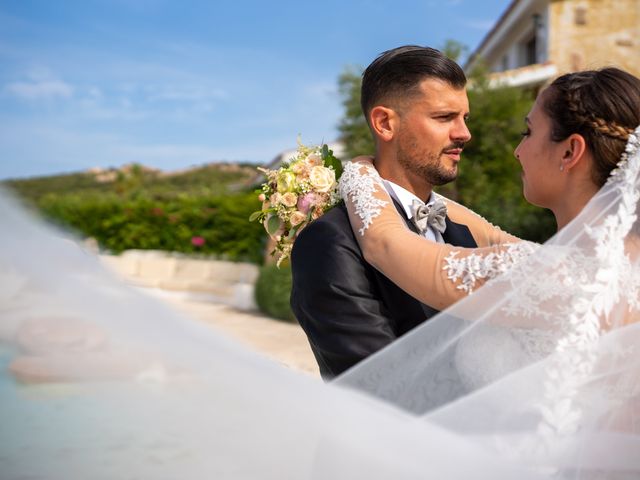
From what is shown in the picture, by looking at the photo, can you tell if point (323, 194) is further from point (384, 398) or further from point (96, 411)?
point (96, 411)

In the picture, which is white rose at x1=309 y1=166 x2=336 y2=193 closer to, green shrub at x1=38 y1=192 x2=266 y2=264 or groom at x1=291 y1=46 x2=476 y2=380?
groom at x1=291 y1=46 x2=476 y2=380

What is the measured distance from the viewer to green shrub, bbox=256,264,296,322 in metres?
13.6

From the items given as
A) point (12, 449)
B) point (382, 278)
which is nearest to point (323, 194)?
point (382, 278)

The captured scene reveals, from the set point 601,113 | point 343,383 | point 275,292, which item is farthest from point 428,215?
point 275,292

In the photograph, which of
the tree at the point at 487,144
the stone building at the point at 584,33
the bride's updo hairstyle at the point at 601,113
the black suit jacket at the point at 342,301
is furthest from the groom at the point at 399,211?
the stone building at the point at 584,33

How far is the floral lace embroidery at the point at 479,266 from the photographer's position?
191 centimetres

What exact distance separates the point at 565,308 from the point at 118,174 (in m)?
44.2

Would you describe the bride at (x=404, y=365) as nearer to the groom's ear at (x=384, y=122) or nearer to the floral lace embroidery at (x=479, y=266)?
the floral lace embroidery at (x=479, y=266)

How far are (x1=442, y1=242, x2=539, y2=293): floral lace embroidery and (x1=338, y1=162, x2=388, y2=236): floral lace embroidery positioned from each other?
33 centimetres

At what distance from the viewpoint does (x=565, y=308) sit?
1.80 m

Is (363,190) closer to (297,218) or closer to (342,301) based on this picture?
(342,301)

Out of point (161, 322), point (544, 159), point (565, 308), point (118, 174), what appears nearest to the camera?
point (161, 322)

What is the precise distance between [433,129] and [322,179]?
0.46 meters

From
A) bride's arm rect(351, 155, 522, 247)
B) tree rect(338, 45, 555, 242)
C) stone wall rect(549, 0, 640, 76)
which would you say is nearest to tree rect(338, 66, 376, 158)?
tree rect(338, 45, 555, 242)
